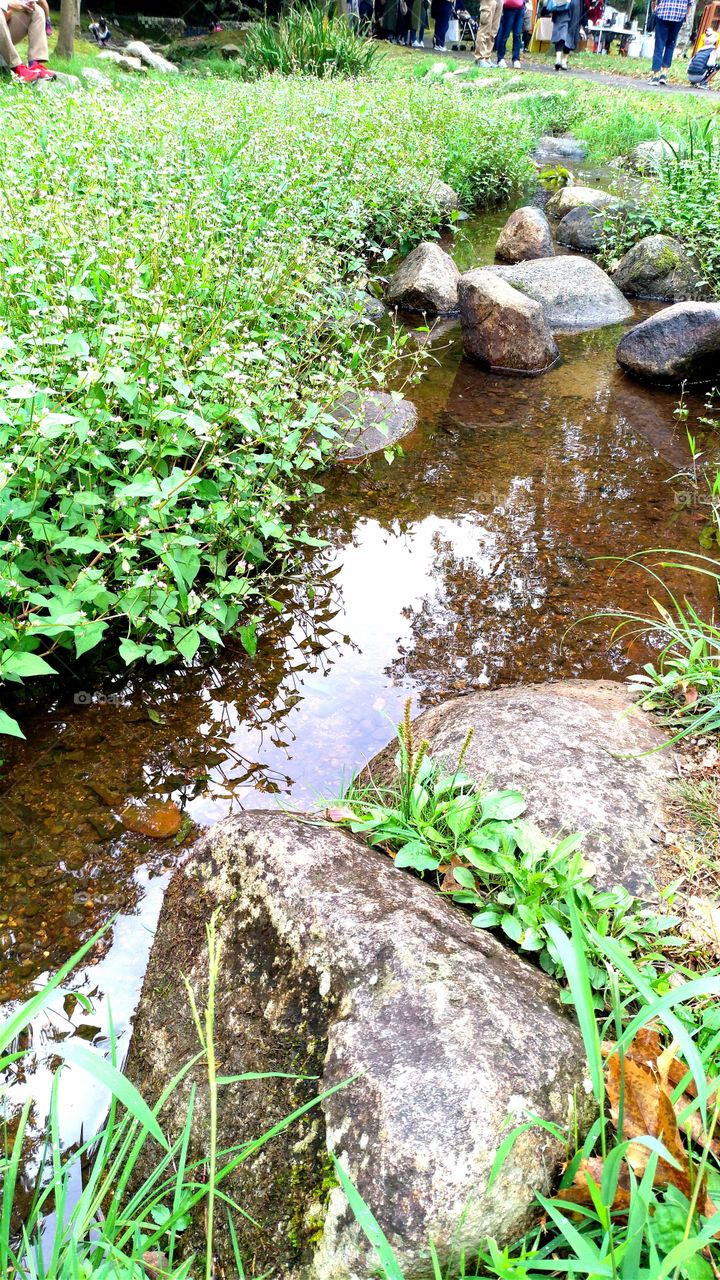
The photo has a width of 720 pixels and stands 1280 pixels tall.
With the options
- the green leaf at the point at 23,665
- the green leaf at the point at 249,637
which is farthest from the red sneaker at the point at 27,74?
the green leaf at the point at 23,665

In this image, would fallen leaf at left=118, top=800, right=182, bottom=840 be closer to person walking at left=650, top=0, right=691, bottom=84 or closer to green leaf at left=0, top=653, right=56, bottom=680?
green leaf at left=0, top=653, right=56, bottom=680

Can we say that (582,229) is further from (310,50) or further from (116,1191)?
(116,1191)

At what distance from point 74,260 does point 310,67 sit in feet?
43.8

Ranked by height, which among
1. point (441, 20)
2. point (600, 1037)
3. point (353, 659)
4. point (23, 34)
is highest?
point (441, 20)

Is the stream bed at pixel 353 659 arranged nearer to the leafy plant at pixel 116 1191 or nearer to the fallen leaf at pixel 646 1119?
the leafy plant at pixel 116 1191

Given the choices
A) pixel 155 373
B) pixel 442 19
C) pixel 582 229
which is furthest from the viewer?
pixel 442 19

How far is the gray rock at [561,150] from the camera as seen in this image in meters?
13.2

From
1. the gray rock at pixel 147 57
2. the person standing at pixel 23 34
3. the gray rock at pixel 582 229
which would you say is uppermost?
the gray rock at pixel 147 57

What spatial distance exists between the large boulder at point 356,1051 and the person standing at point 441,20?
1087 inches

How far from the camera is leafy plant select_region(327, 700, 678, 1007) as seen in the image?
1.99m

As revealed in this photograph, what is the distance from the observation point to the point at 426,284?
7.54m

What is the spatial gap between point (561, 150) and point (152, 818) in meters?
13.9

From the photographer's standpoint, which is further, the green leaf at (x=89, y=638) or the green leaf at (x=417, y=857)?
the green leaf at (x=89, y=638)

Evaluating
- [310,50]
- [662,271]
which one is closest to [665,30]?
[310,50]
